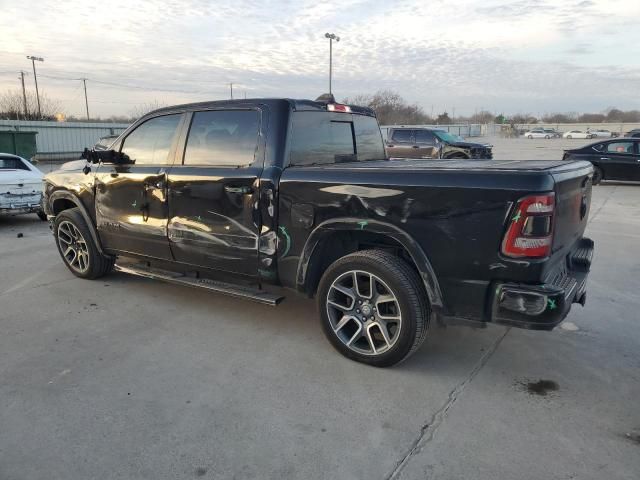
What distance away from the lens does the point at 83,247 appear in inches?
220

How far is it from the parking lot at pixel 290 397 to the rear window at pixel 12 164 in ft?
19.9

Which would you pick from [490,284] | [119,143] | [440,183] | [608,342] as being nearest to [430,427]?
[490,284]

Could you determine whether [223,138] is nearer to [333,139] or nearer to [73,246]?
[333,139]

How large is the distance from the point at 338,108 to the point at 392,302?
2.00 metres

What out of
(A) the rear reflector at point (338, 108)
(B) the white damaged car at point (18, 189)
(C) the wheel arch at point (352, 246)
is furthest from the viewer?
(B) the white damaged car at point (18, 189)

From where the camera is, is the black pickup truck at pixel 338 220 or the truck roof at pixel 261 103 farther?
the truck roof at pixel 261 103

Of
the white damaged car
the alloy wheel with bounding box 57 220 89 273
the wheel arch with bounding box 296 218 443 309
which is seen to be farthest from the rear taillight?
the white damaged car

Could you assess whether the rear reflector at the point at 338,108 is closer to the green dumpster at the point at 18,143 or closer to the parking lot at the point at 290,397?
the parking lot at the point at 290,397

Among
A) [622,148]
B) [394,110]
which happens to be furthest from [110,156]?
[394,110]

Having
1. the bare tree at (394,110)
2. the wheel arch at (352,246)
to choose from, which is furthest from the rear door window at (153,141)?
the bare tree at (394,110)

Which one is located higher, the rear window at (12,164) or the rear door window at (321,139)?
the rear door window at (321,139)

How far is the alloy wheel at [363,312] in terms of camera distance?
3.49 m

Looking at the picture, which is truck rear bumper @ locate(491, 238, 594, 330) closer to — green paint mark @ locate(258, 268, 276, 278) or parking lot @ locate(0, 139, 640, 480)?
parking lot @ locate(0, 139, 640, 480)

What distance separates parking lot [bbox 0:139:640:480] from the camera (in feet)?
8.46
